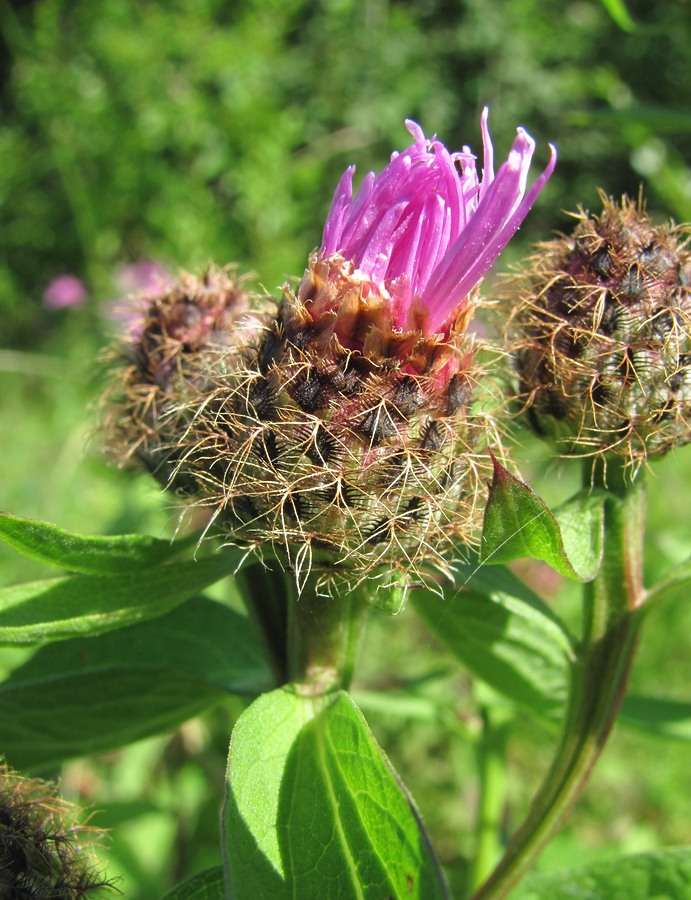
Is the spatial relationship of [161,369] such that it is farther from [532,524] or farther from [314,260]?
[532,524]

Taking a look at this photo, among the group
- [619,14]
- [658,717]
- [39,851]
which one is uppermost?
[619,14]

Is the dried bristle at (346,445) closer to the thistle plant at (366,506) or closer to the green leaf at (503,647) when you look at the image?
the thistle plant at (366,506)

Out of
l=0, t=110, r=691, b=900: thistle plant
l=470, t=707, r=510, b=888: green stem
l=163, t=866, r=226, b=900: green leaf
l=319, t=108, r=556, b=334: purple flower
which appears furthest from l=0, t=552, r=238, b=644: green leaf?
l=470, t=707, r=510, b=888: green stem

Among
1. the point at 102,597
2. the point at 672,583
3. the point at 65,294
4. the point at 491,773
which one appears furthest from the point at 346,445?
the point at 65,294

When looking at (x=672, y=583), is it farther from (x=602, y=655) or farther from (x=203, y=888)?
(x=203, y=888)

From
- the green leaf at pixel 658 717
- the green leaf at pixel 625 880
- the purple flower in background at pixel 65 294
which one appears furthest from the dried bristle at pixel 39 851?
the purple flower in background at pixel 65 294
